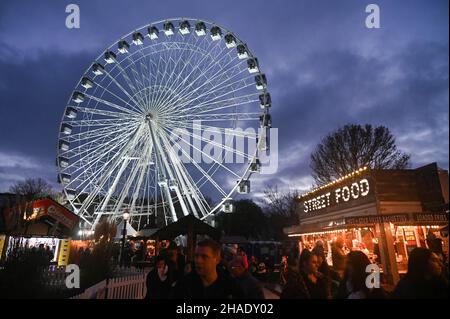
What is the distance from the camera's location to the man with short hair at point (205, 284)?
3.09m

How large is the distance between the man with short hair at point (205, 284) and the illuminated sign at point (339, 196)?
1031cm

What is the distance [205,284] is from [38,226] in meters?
14.8

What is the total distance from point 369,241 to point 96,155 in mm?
16824

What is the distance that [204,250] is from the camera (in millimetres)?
3211

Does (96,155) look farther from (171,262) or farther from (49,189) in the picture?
(49,189)

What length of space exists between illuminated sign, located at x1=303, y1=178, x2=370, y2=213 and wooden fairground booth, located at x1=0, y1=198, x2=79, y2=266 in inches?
500

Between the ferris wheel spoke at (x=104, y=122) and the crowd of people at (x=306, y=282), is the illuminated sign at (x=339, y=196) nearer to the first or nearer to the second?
the crowd of people at (x=306, y=282)

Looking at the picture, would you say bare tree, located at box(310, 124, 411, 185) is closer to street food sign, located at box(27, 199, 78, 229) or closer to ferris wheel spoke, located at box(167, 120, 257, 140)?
ferris wheel spoke, located at box(167, 120, 257, 140)

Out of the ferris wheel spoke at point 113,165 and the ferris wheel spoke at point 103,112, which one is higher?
the ferris wheel spoke at point 103,112

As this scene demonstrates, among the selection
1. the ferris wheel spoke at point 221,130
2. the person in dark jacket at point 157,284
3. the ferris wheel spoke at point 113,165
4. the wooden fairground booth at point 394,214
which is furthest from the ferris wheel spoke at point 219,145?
the person in dark jacket at point 157,284

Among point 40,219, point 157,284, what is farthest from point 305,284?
point 40,219

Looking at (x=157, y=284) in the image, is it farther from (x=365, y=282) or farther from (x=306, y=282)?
(x=365, y=282)

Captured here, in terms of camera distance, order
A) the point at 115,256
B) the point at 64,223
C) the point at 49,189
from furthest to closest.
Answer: the point at 49,189 < the point at 115,256 < the point at 64,223
